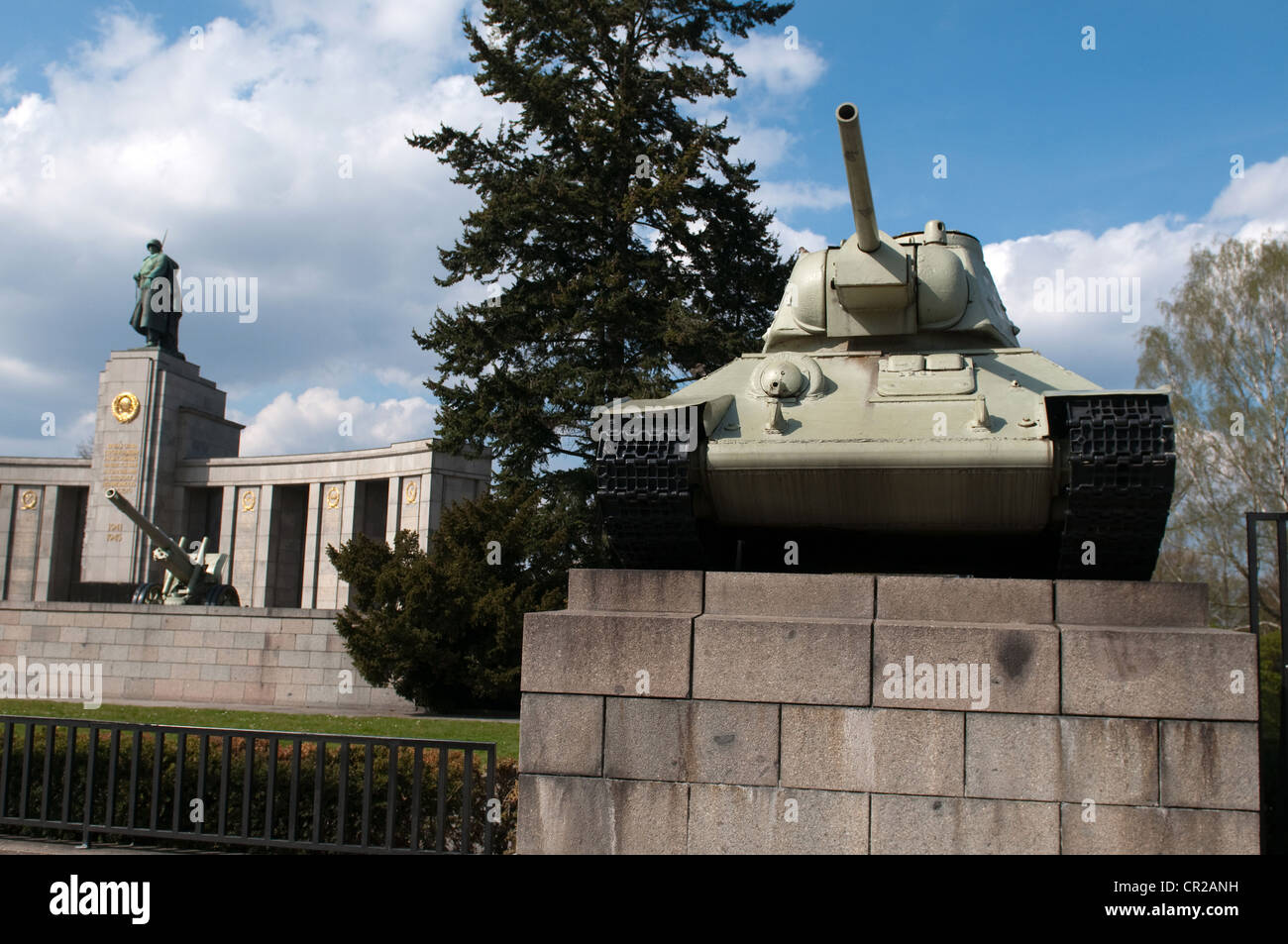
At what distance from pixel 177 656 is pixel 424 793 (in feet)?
54.3

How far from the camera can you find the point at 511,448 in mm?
20750

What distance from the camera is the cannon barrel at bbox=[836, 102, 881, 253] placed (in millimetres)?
6145

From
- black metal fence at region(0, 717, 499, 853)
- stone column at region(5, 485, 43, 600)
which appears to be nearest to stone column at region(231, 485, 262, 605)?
stone column at region(5, 485, 43, 600)

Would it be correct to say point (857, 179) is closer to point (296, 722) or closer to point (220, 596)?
point (296, 722)

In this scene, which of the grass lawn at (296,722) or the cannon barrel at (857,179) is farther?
the grass lawn at (296,722)

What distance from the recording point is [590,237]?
21.4m

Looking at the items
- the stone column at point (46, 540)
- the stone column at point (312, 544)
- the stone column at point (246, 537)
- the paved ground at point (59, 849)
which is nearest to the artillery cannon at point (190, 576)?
the stone column at point (312, 544)

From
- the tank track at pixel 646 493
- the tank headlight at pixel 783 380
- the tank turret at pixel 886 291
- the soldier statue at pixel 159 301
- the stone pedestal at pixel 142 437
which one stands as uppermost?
the soldier statue at pixel 159 301

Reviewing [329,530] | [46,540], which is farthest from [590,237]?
[46,540]
